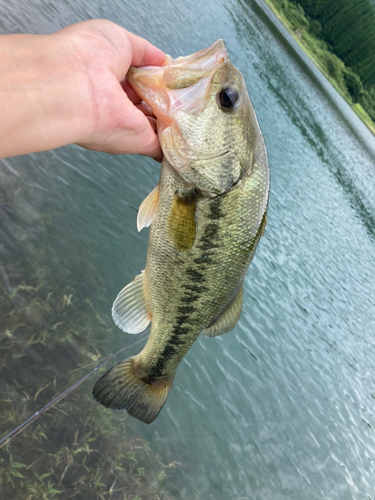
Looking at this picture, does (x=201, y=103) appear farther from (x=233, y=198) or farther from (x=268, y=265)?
(x=268, y=265)

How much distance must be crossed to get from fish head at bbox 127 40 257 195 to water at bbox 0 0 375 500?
3182 millimetres

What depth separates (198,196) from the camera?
202cm

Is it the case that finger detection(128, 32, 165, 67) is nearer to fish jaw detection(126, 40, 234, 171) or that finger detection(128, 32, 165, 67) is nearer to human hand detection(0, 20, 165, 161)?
human hand detection(0, 20, 165, 161)

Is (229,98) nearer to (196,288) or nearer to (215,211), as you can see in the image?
(215,211)

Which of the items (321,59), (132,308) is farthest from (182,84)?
(321,59)

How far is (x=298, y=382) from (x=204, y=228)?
602 cm

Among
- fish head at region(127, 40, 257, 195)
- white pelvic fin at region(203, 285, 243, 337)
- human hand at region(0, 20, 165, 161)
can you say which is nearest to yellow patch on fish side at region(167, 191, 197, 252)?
fish head at region(127, 40, 257, 195)

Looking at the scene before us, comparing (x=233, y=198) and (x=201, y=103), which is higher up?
(x=201, y=103)

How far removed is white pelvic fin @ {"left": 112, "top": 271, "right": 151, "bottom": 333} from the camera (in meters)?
2.30

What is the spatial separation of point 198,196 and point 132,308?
35.8 inches

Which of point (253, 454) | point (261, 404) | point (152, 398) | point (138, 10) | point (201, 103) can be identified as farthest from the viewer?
point (138, 10)

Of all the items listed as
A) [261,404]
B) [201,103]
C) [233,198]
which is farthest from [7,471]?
[261,404]

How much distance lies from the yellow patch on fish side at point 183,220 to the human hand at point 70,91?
43 centimetres

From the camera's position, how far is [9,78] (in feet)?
4.40
